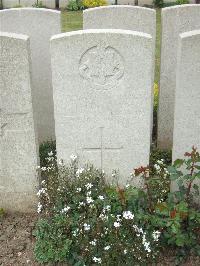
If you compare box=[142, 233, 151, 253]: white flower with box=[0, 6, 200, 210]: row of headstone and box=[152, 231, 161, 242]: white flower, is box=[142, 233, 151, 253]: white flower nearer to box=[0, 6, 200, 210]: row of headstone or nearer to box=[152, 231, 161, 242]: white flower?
box=[152, 231, 161, 242]: white flower

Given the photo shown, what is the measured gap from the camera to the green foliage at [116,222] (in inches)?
160

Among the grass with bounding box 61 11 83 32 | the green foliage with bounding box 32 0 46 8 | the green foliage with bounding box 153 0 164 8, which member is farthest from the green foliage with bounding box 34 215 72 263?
the green foliage with bounding box 153 0 164 8

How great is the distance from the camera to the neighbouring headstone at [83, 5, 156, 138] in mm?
5312

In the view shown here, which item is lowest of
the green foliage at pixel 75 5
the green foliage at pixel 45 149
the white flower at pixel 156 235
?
the white flower at pixel 156 235

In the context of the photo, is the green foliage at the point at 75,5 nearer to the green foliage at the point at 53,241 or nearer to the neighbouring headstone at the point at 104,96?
the neighbouring headstone at the point at 104,96

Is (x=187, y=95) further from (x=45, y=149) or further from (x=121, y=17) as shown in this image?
(x=45, y=149)

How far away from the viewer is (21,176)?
4.70m

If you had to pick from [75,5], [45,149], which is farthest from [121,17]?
[75,5]

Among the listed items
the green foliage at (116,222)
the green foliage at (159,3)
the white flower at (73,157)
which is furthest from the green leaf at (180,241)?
the green foliage at (159,3)

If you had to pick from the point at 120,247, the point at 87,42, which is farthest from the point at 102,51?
the point at 120,247

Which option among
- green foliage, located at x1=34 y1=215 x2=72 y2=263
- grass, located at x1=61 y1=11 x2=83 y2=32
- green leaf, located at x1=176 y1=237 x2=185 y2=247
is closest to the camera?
green leaf, located at x1=176 y1=237 x2=185 y2=247

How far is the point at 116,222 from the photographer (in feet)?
13.6

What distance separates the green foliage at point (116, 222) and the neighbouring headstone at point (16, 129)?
0.96ft

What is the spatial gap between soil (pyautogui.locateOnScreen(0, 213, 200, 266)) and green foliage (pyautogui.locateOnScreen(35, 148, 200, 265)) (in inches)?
3.9
